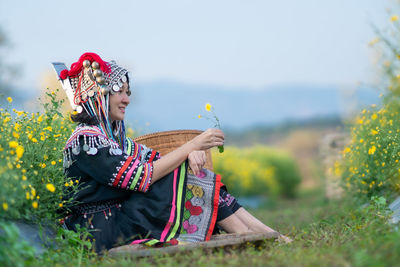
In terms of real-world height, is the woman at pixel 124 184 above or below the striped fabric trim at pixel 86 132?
below

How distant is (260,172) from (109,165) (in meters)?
9.12

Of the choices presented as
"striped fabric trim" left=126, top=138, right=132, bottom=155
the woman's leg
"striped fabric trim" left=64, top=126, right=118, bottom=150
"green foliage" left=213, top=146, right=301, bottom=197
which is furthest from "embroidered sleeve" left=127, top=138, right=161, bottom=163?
"green foliage" left=213, top=146, right=301, bottom=197

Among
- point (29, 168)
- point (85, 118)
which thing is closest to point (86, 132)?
point (85, 118)

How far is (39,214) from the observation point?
9.06 feet

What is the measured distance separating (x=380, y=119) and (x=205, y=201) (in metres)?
2.20

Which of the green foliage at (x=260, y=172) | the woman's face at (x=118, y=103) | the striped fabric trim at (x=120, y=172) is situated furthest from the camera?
the green foliage at (x=260, y=172)

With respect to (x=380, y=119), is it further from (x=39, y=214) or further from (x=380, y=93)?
(x=39, y=214)

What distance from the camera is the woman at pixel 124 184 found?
282cm

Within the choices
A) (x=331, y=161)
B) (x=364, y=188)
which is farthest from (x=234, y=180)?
(x=364, y=188)

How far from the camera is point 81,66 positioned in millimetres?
3076

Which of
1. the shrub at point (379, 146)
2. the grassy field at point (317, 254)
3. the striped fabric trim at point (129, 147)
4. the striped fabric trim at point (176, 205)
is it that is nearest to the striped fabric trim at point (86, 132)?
the striped fabric trim at point (129, 147)

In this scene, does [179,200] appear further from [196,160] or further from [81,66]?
[81,66]

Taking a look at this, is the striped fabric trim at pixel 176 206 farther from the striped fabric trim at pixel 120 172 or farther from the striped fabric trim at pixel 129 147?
the striped fabric trim at pixel 129 147

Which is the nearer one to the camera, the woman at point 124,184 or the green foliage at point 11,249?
the green foliage at point 11,249
